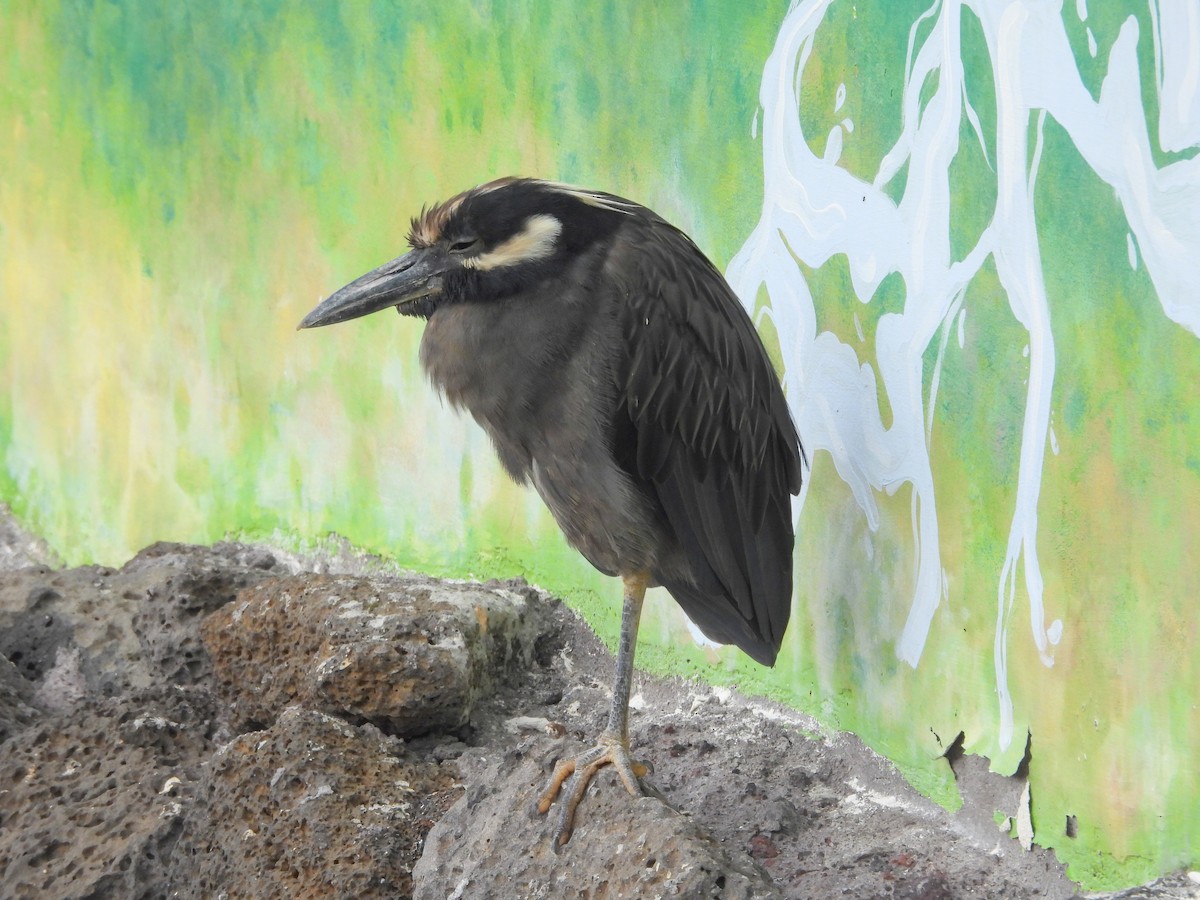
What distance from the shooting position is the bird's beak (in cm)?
204

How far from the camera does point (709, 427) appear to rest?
2.02 metres

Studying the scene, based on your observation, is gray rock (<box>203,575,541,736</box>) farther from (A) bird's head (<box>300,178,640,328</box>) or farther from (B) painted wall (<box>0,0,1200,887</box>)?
(A) bird's head (<box>300,178,640,328</box>)

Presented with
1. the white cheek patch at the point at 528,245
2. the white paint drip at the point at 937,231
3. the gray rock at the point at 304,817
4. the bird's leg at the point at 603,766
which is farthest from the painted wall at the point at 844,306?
the gray rock at the point at 304,817

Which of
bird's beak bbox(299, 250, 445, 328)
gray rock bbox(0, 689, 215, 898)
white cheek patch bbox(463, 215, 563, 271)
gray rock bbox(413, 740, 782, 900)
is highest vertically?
white cheek patch bbox(463, 215, 563, 271)

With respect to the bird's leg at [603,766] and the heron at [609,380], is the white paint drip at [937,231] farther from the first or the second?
the bird's leg at [603,766]

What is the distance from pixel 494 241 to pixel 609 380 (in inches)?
11.7

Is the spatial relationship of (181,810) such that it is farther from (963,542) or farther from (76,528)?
(76,528)

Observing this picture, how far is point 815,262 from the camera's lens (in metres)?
2.31

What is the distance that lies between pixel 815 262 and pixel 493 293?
0.68 meters

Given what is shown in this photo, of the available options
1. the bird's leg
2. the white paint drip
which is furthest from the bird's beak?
the white paint drip

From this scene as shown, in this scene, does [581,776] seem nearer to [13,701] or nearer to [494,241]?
[494,241]

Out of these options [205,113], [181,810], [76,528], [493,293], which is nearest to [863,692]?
[493,293]

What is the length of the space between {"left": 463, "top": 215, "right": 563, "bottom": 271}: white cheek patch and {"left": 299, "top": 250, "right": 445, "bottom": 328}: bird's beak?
108 millimetres

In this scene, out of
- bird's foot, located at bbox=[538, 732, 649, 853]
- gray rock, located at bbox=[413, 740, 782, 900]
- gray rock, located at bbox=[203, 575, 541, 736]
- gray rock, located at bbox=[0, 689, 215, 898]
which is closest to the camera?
gray rock, located at bbox=[413, 740, 782, 900]
